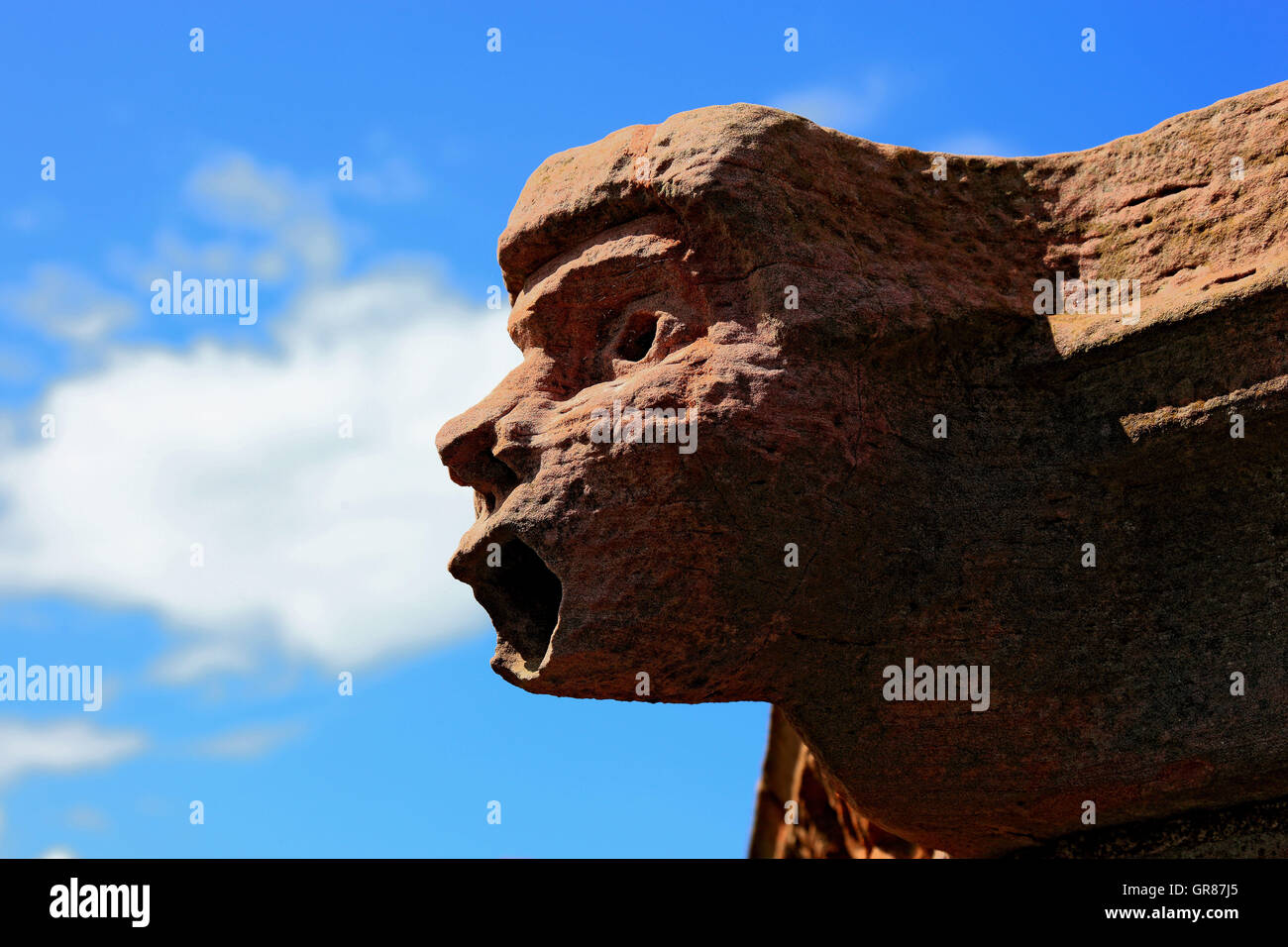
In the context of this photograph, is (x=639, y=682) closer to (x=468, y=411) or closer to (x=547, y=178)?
(x=468, y=411)

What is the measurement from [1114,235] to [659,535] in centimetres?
208

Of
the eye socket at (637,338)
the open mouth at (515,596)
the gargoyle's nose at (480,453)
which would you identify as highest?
the eye socket at (637,338)

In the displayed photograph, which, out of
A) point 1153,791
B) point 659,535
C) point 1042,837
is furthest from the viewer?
point 1042,837

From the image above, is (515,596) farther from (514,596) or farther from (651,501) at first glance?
(651,501)

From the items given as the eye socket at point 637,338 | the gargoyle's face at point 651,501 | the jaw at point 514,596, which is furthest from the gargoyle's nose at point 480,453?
the eye socket at point 637,338

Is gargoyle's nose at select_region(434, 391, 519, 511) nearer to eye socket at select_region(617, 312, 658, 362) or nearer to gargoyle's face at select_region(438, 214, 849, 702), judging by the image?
gargoyle's face at select_region(438, 214, 849, 702)

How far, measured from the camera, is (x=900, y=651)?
199 inches

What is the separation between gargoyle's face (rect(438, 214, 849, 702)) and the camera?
15.2 ft

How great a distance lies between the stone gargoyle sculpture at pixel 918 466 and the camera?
4688 mm

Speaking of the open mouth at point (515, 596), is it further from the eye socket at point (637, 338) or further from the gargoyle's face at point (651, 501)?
the eye socket at point (637, 338)

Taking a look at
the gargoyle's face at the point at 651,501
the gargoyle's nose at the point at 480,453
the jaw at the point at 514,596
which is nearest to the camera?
the gargoyle's face at the point at 651,501

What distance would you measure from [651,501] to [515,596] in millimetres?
761

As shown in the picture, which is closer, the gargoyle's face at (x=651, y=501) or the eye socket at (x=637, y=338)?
the gargoyle's face at (x=651, y=501)
